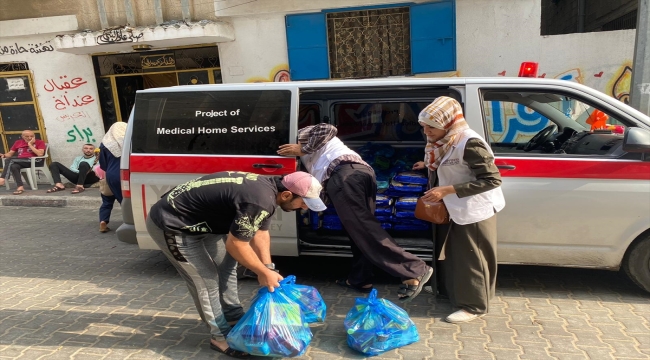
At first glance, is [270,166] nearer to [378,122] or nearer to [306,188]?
[306,188]

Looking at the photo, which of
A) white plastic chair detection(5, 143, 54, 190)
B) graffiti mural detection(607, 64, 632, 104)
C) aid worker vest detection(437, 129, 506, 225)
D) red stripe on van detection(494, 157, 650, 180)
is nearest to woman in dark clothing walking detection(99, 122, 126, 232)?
aid worker vest detection(437, 129, 506, 225)

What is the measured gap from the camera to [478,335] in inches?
129

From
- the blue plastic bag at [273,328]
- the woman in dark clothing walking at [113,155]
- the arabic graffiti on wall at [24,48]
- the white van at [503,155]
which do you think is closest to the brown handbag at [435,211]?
the white van at [503,155]

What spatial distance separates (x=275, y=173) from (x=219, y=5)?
607cm

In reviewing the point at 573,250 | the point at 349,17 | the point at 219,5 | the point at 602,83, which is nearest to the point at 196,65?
the point at 219,5

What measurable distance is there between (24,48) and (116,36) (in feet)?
8.47

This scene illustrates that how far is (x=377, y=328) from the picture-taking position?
3.01 m

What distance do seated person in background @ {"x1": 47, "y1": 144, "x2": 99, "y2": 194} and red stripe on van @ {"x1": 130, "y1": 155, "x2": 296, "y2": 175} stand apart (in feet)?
17.5

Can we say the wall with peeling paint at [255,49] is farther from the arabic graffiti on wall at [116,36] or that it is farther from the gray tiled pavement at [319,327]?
the gray tiled pavement at [319,327]

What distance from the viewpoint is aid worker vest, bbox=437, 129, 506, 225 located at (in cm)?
327

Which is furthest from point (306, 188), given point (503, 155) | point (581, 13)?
point (581, 13)

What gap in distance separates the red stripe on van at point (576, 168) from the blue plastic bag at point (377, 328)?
1.44 m

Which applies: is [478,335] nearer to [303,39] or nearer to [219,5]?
[303,39]

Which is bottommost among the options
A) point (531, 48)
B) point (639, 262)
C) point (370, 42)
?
point (639, 262)
